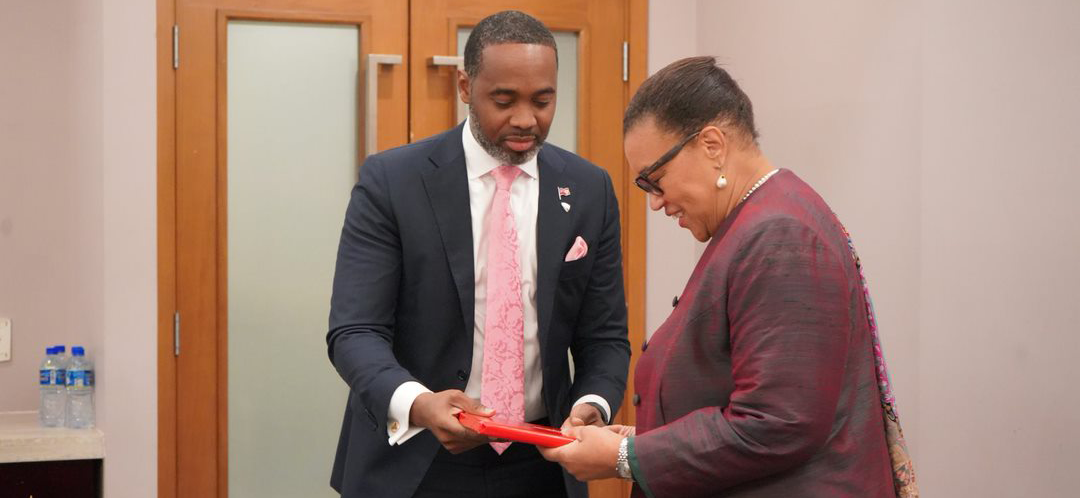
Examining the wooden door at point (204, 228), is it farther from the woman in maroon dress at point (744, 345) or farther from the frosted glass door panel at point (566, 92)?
the woman in maroon dress at point (744, 345)

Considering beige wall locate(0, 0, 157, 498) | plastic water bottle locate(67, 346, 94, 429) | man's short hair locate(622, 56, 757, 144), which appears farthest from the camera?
plastic water bottle locate(67, 346, 94, 429)

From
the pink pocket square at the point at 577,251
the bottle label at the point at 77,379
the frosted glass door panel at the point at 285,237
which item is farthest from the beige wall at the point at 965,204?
the bottle label at the point at 77,379

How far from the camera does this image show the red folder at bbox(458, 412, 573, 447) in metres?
1.61

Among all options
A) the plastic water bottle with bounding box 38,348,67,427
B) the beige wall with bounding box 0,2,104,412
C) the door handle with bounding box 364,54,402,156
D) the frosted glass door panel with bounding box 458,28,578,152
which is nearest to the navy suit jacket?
the door handle with bounding box 364,54,402,156

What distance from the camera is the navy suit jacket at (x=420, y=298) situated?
6.34ft

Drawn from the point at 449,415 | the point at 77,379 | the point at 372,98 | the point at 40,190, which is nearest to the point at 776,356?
the point at 449,415

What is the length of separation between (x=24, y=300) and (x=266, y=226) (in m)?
0.84

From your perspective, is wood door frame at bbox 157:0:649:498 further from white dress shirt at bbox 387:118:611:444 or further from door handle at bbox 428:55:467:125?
white dress shirt at bbox 387:118:611:444

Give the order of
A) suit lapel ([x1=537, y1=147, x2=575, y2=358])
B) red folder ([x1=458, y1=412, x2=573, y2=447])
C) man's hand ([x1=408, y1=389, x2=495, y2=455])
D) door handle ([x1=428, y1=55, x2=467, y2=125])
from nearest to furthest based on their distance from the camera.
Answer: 1. red folder ([x1=458, y1=412, x2=573, y2=447])
2. man's hand ([x1=408, y1=389, x2=495, y2=455])
3. suit lapel ([x1=537, y1=147, x2=575, y2=358])
4. door handle ([x1=428, y1=55, x2=467, y2=125])

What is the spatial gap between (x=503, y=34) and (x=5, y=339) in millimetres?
2267

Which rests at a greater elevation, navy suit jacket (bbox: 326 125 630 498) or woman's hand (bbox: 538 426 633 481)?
navy suit jacket (bbox: 326 125 630 498)

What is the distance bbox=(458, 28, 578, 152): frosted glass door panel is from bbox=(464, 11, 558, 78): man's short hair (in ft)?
4.90

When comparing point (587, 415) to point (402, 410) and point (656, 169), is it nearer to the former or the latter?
point (402, 410)

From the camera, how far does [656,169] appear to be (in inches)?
59.6
